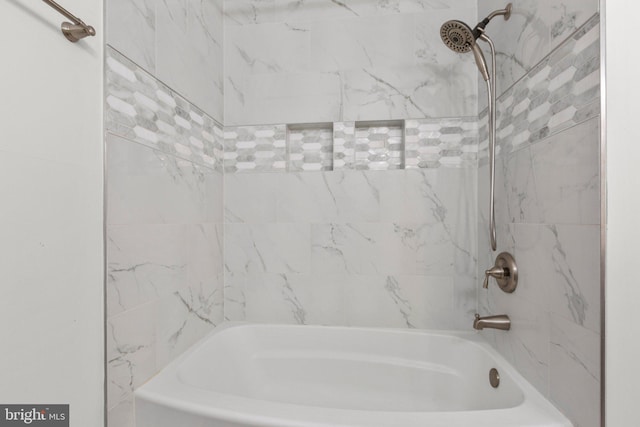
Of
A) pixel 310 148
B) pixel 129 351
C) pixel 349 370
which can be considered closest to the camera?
pixel 129 351

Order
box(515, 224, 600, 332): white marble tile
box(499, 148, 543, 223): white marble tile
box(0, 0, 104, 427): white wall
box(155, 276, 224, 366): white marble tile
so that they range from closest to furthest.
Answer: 1. box(0, 0, 104, 427): white wall
2. box(515, 224, 600, 332): white marble tile
3. box(499, 148, 543, 223): white marble tile
4. box(155, 276, 224, 366): white marble tile

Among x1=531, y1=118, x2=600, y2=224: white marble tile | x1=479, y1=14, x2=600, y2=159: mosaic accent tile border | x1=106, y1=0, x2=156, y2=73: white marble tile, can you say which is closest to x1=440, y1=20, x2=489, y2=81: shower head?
x1=479, y1=14, x2=600, y2=159: mosaic accent tile border

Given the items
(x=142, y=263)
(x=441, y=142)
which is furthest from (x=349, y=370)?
(x=441, y=142)

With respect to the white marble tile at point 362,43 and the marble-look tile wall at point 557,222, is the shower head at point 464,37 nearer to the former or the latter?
the marble-look tile wall at point 557,222

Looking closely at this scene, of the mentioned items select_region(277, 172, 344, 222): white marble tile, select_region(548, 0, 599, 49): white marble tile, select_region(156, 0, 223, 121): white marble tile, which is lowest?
select_region(277, 172, 344, 222): white marble tile

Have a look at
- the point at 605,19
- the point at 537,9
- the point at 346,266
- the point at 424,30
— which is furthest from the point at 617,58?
the point at 346,266

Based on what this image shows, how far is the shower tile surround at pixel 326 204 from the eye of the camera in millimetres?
1076

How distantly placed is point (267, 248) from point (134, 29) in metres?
1.03

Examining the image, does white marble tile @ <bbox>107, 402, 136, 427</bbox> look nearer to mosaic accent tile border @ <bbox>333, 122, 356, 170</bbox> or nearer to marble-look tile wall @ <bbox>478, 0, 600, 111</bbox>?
mosaic accent tile border @ <bbox>333, 122, 356, 170</bbox>

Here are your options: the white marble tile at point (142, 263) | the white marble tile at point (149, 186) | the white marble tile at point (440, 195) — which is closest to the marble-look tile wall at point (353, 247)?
the white marble tile at point (440, 195)

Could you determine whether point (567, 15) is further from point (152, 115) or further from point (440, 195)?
point (152, 115)

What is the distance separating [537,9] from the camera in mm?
996

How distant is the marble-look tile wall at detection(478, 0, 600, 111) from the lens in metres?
0.83

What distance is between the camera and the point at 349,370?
4.82 ft
